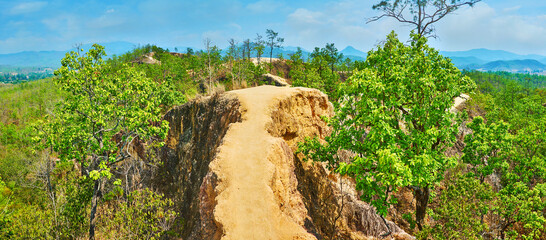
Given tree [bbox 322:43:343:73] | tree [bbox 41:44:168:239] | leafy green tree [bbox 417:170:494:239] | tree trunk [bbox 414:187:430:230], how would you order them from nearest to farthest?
1. leafy green tree [bbox 417:170:494:239]
2. tree trunk [bbox 414:187:430:230]
3. tree [bbox 41:44:168:239]
4. tree [bbox 322:43:343:73]

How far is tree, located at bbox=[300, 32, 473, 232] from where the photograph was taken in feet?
39.9

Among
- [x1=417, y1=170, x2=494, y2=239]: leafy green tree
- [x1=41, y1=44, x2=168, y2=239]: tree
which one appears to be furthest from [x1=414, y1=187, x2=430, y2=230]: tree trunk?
[x1=41, y1=44, x2=168, y2=239]: tree

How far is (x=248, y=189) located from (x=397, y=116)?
8409 mm

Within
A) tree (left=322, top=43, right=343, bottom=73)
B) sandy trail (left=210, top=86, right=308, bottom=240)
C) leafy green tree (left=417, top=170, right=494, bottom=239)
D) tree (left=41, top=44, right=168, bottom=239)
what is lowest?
leafy green tree (left=417, top=170, right=494, bottom=239)

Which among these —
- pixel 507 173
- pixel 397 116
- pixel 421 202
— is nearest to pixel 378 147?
pixel 397 116

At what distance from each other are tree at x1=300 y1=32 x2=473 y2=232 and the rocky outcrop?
3218mm

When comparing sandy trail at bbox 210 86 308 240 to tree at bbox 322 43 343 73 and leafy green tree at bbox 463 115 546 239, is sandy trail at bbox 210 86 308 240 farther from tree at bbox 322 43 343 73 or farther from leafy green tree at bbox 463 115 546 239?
tree at bbox 322 43 343 73

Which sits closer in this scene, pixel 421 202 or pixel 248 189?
pixel 248 189

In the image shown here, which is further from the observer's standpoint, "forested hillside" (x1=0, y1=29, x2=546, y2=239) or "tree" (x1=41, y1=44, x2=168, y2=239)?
"tree" (x1=41, y1=44, x2=168, y2=239)

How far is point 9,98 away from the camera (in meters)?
83.4

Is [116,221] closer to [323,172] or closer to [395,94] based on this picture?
[323,172]

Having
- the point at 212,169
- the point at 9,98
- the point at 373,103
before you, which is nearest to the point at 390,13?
the point at 373,103

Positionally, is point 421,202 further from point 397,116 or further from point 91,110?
point 91,110

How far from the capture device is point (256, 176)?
1268 centimetres
